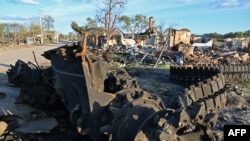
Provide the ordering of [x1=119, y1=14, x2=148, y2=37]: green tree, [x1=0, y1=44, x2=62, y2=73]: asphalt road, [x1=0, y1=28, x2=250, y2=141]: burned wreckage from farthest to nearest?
[x1=119, y1=14, x2=148, y2=37]: green tree < [x1=0, y1=44, x2=62, y2=73]: asphalt road < [x1=0, y1=28, x2=250, y2=141]: burned wreckage

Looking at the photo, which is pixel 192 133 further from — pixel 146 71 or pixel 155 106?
pixel 146 71

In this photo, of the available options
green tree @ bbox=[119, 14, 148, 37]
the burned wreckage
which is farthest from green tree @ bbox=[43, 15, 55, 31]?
the burned wreckage

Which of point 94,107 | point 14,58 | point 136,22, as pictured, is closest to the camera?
point 94,107

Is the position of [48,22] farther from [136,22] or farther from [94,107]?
[94,107]

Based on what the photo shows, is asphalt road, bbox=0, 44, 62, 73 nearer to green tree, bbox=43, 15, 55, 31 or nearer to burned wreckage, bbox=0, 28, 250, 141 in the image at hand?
burned wreckage, bbox=0, 28, 250, 141

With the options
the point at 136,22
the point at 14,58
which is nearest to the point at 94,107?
the point at 14,58

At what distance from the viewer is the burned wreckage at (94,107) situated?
358 cm

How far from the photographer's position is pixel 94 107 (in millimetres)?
4340

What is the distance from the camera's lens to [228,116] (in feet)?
24.8

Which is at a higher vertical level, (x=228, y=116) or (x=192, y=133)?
(x=192, y=133)

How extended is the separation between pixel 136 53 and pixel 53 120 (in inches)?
697

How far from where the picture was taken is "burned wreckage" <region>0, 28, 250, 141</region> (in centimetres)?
358

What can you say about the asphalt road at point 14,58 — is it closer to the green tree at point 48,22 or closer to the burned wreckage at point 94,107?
the burned wreckage at point 94,107

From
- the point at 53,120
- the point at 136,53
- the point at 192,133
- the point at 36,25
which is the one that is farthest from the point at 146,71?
the point at 36,25
